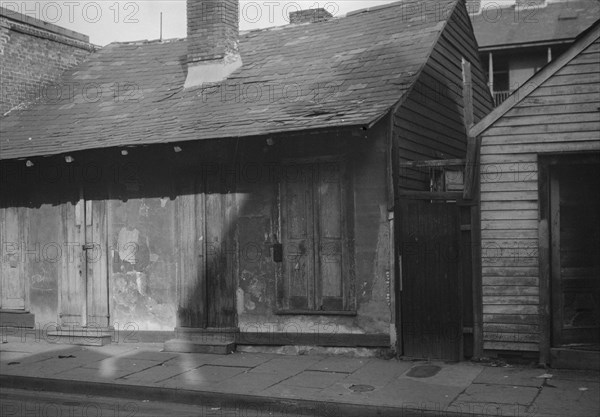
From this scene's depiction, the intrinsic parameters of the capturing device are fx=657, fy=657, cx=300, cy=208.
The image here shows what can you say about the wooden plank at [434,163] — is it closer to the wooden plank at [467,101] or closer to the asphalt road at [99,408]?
the wooden plank at [467,101]

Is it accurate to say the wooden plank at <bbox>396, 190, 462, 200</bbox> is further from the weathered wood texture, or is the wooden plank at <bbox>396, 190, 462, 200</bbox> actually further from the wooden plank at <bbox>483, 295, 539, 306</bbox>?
the wooden plank at <bbox>483, 295, 539, 306</bbox>

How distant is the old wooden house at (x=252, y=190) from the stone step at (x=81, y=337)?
8 cm

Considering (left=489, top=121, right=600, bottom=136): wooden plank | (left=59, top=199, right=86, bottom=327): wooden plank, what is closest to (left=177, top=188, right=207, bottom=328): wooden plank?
(left=59, top=199, right=86, bottom=327): wooden plank

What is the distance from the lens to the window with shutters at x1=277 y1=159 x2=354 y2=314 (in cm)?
1012

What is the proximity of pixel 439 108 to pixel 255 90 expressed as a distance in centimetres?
343

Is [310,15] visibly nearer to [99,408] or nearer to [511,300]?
[511,300]

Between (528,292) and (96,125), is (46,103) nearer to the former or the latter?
(96,125)

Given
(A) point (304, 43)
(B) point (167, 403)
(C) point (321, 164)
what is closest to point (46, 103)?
(A) point (304, 43)

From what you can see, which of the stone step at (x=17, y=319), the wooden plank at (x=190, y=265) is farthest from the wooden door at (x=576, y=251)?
the stone step at (x=17, y=319)

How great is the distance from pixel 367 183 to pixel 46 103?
8.37 meters

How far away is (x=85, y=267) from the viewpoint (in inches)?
475

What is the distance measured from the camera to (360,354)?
9.86 m

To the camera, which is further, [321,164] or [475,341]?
[321,164]

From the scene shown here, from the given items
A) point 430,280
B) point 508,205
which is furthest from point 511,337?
point 508,205
